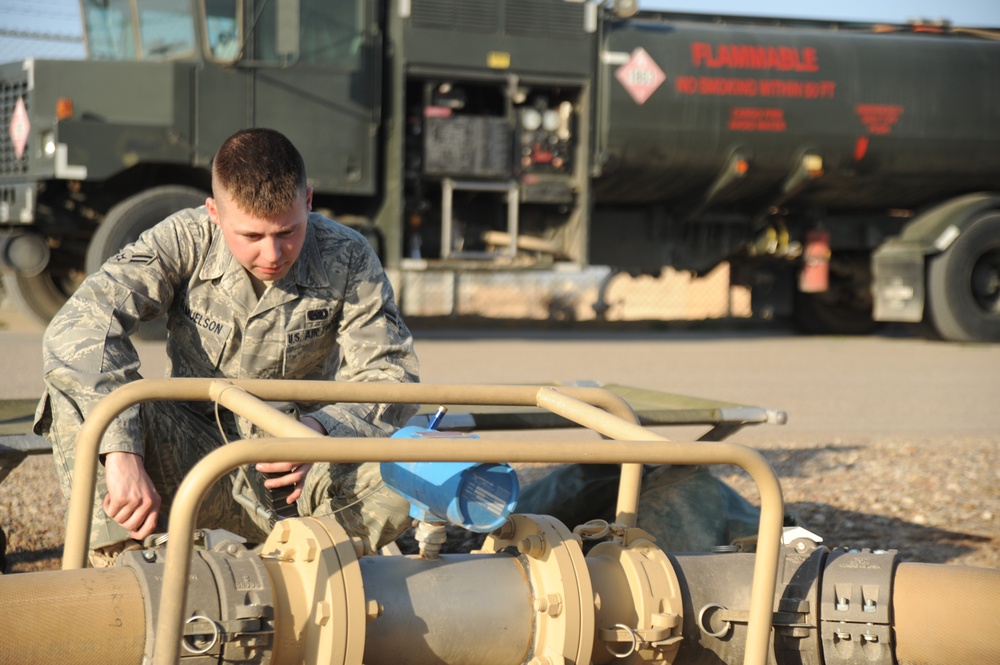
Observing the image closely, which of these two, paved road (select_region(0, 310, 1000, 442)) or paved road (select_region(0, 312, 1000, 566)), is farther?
paved road (select_region(0, 310, 1000, 442))

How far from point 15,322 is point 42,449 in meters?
9.26

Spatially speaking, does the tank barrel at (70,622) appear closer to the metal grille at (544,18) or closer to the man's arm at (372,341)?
the man's arm at (372,341)

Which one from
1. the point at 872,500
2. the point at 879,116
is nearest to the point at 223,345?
the point at 872,500

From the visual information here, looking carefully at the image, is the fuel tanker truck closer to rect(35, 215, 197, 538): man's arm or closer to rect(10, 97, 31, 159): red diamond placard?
rect(10, 97, 31, 159): red diamond placard

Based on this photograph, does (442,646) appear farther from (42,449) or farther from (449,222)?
(449,222)

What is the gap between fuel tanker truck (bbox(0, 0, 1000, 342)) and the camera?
28.5 feet

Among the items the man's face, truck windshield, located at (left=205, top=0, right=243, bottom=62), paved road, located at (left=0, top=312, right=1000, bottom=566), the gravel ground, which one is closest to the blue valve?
the man's face

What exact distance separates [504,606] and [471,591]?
6 centimetres

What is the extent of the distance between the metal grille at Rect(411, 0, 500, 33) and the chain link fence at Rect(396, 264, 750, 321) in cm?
361

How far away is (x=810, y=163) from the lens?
10.7 metres

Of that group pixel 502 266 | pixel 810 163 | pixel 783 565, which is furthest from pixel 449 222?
pixel 783 565

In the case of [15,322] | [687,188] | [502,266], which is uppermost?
[687,188]

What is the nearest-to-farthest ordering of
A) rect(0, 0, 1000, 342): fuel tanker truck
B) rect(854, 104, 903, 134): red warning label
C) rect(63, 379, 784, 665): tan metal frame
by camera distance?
rect(63, 379, 784, 665): tan metal frame → rect(0, 0, 1000, 342): fuel tanker truck → rect(854, 104, 903, 134): red warning label

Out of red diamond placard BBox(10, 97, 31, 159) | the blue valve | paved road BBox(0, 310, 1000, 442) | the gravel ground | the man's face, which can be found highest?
red diamond placard BBox(10, 97, 31, 159)
